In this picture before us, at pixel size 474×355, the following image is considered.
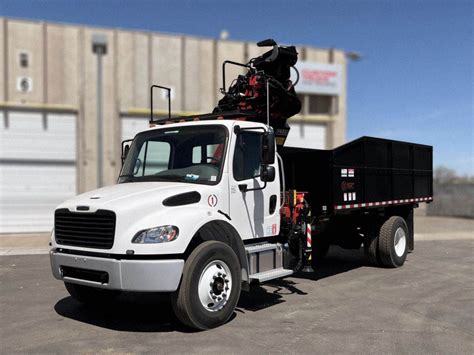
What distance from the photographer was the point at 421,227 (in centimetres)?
1952

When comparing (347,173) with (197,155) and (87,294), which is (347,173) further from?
(87,294)

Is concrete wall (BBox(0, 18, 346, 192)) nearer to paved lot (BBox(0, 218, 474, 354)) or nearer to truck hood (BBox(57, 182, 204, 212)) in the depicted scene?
paved lot (BBox(0, 218, 474, 354))

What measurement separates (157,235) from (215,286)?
0.97 metres

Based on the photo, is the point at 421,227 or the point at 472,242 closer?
the point at 472,242

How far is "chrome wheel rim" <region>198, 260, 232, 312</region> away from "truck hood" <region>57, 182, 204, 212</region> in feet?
3.10

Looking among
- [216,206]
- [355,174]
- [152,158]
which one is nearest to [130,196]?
[216,206]

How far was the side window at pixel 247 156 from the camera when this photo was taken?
6.24 metres

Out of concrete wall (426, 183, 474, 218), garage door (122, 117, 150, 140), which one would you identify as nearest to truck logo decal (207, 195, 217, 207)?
garage door (122, 117, 150, 140)

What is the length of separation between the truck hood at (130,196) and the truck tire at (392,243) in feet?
17.0

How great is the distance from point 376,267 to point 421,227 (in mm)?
10651

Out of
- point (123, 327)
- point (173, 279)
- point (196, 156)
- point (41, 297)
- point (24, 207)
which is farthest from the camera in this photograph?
point (24, 207)

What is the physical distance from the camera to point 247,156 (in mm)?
6398

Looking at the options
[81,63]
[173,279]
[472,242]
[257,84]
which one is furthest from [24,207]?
[472,242]

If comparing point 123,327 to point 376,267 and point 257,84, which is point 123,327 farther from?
point 376,267
